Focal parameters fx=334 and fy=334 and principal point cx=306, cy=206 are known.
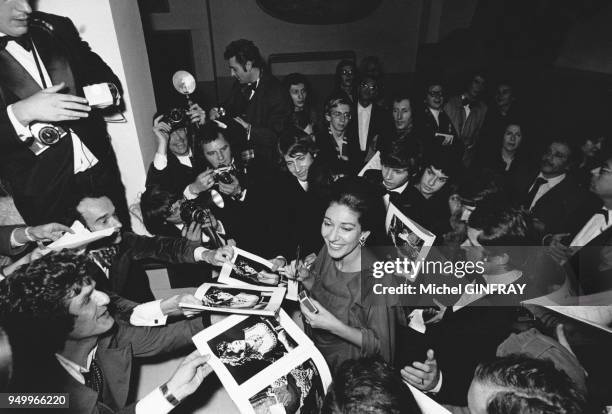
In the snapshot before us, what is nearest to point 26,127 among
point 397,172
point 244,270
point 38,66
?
point 38,66

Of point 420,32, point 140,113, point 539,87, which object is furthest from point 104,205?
point 420,32

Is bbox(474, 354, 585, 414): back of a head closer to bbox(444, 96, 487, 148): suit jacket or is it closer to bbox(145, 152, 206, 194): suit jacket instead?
bbox(145, 152, 206, 194): suit jacket

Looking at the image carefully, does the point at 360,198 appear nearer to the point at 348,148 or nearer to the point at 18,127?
the point at 18,127

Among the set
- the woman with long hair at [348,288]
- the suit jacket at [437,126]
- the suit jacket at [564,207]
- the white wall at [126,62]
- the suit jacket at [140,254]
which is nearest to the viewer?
the woman with long hair at [348,288]

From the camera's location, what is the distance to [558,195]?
3.05 metres

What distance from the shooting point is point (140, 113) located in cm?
294

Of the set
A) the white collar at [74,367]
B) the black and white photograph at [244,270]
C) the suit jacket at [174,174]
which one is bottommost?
the white collar at [74,367]

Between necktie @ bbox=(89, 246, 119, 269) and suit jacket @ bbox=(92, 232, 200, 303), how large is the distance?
86 millimetres

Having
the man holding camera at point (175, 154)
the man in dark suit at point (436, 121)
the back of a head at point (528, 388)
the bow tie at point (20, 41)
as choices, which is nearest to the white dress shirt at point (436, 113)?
the man in dark suit at point (436, 121)

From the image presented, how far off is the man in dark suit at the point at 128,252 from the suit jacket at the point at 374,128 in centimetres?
226

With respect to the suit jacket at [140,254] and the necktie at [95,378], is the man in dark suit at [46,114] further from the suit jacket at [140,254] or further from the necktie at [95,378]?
the necktie at [95,378]

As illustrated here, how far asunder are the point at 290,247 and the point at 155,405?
145 centimetres

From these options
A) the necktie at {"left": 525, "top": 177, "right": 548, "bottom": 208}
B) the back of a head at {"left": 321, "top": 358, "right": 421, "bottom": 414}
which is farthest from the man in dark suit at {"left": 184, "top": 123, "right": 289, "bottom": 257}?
the necktie at {"left": 525, "top": 177, "right": 548, "bottom": 208}

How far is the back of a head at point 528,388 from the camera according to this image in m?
1.10
